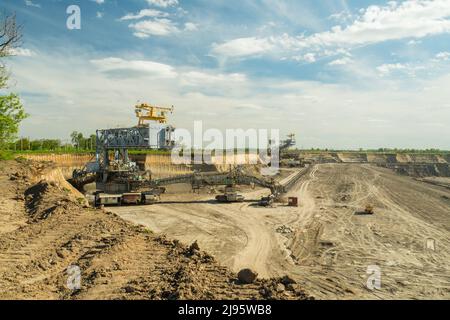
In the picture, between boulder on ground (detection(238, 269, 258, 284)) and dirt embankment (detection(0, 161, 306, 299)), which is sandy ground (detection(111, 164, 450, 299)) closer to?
boulder on ground (detection(238, 269, 258, 284))

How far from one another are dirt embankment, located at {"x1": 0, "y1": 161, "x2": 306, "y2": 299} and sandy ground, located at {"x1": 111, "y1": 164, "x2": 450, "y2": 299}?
3.51 meters

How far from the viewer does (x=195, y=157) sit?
232ft

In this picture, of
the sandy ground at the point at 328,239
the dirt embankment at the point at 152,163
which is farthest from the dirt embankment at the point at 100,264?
the dirt embankment at the point at 152,163

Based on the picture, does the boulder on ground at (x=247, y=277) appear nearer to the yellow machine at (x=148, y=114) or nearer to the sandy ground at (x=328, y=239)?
the sandy ground at (x=328, y=239)

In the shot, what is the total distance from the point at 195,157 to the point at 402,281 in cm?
5730

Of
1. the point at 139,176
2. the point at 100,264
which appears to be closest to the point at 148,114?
the point at 139,176

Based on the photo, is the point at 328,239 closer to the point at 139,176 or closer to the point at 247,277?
the point at 247,277

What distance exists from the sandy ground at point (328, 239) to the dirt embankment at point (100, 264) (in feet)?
11.5

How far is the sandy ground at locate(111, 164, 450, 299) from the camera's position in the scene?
50.1 ft

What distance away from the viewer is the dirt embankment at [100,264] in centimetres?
1086

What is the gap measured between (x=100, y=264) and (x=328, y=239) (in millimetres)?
15140

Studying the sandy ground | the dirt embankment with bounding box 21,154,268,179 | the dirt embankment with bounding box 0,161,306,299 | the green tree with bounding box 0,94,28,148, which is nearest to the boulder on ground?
the dirt embankment with bounding box 0,161,306,299

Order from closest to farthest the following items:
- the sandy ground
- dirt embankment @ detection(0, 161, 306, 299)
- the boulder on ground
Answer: dirt embankment @ detection(0, 161, 306, 299) → the boulder on ground → the sandy ground
